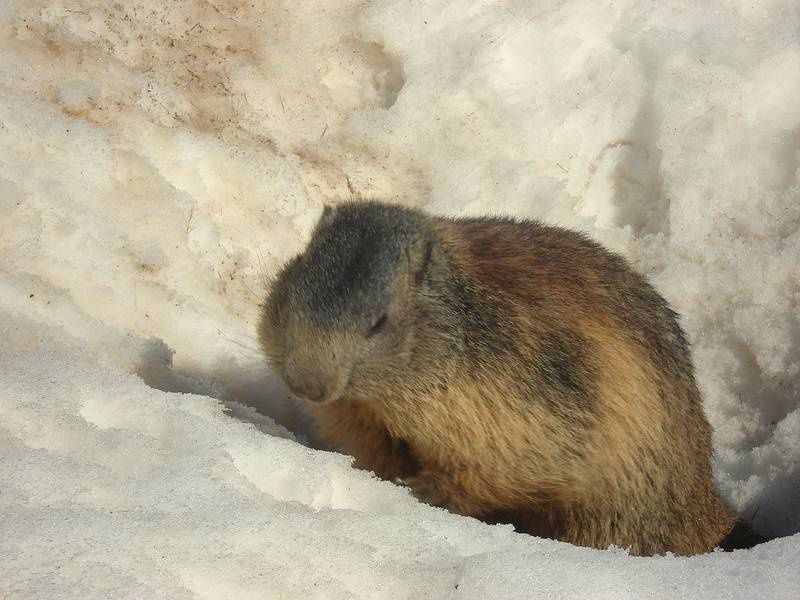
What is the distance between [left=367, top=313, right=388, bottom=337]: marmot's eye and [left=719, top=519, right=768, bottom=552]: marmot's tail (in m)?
2.56

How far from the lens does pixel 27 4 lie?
6215 mm

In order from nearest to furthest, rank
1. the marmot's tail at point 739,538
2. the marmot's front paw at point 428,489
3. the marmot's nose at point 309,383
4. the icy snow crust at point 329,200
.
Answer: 1. the icy snow crust at point 329,200
2. the marmot's nose at point 309,383
3. the marmot's front paw at point 428,489
4. the marmot's tail at point 739,538

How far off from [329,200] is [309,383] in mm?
2864

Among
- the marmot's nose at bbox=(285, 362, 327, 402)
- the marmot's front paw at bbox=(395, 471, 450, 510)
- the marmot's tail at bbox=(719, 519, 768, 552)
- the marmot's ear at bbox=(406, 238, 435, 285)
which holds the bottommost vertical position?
the marmot's front paw at bbox=(395, 471, 450, 510)

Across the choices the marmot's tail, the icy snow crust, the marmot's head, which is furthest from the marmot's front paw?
the marmot's tail

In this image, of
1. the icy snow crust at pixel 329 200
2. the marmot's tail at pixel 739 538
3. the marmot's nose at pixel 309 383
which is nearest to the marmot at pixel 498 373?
the marmot's nose at pixel 309 383

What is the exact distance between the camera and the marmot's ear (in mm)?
4340

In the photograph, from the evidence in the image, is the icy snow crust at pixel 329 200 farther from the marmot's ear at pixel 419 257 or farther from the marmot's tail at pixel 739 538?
the marmot's ear at pixel 419 257

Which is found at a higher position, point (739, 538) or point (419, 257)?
point (419, 257)

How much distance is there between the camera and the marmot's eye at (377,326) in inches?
163

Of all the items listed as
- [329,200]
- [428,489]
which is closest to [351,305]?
[428,489]

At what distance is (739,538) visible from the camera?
5258mm

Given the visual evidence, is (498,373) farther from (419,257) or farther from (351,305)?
(351,305)

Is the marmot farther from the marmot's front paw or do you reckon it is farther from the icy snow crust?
the icy snow crust
